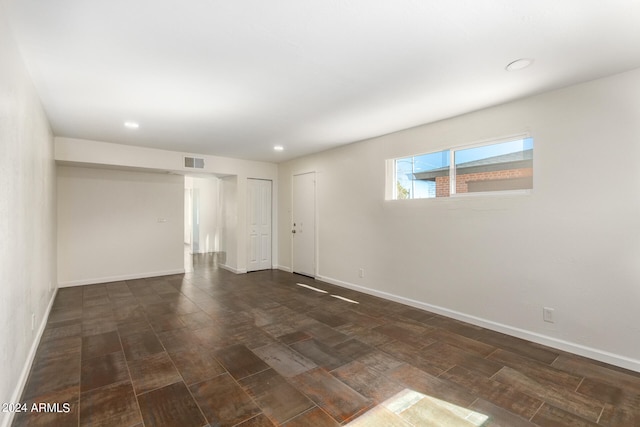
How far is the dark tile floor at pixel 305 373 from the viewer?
1962 millimetres

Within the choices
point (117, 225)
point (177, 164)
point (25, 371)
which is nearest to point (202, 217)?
point (117, 225)

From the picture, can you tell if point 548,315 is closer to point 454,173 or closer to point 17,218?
point 454,173

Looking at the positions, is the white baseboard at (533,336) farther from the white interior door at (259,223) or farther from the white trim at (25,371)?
the white trim at (25,371)

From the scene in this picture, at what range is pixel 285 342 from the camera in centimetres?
306

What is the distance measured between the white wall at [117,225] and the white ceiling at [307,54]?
2.11m

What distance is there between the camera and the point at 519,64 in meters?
2.40

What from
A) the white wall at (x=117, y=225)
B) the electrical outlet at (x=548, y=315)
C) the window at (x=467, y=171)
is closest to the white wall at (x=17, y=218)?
the white wall at (x=117, y=225)

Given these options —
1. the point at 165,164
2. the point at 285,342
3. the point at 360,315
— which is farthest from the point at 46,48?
the point at 360,315

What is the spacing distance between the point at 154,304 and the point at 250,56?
3.71 m

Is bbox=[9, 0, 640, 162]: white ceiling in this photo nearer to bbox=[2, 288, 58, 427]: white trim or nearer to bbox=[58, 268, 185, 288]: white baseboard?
bbox=[2, 288, 58, 427]: white trim

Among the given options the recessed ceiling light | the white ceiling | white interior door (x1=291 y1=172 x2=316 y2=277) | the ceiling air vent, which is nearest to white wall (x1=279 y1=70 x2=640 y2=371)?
the white ceiling

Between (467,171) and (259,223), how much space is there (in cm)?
461

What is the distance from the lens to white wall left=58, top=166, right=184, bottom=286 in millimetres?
5266

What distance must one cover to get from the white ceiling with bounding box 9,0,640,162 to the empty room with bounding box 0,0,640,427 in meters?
0.02
